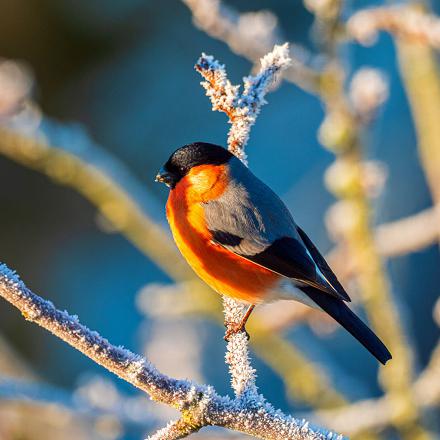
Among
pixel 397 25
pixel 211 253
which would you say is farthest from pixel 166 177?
pixel 397 25

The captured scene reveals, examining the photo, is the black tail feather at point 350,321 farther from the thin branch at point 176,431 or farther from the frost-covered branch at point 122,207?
the thin branch at point 176,431

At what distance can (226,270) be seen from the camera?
2100 mm

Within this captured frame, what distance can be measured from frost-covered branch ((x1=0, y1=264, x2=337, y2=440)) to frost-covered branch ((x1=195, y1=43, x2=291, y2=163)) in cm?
71

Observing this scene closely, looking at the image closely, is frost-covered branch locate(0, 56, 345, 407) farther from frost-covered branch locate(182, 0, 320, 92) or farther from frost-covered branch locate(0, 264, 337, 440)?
frost-covered branch locate(0, 264, 337, 440)

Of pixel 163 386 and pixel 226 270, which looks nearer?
pixel 163 386

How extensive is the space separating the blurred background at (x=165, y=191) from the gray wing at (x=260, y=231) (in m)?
0.46

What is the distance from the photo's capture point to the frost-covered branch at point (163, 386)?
4.24 ft

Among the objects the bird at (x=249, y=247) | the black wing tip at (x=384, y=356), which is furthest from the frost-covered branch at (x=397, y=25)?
the black wing tip at (x=384, y=356)

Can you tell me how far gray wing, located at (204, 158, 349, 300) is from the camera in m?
2.06

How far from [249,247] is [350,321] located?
339mm

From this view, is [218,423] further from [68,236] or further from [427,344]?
[68,236]

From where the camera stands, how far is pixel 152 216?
277 cm

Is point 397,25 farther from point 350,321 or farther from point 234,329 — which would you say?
point 234,329

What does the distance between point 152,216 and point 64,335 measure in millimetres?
1485
